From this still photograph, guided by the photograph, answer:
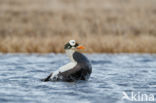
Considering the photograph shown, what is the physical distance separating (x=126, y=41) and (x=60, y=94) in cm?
981

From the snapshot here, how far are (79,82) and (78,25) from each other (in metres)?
14.3

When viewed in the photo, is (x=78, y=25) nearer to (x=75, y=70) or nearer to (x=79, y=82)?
(x=79, y=82)

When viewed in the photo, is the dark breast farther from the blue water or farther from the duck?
the blue water

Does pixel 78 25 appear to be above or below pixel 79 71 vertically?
above

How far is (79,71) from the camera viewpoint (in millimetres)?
10820

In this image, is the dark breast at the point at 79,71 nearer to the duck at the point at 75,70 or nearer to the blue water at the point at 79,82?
the duck at the point at 75,70

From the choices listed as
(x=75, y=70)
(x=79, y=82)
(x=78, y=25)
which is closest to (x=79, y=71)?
(x=75, y=70)

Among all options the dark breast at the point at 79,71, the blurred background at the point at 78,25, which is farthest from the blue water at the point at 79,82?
the blurred background at the point at 78,25

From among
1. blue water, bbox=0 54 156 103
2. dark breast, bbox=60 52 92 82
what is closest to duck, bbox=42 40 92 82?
dark breast, bbox=60 52 92 82

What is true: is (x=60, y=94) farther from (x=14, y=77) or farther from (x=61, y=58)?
(x=61, y=58)

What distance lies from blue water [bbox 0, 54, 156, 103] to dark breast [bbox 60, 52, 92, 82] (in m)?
0.17

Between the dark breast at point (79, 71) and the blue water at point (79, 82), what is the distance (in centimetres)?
17

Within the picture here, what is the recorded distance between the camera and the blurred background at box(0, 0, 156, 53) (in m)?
18.8

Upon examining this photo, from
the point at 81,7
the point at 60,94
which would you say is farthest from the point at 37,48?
the point at 81,7
